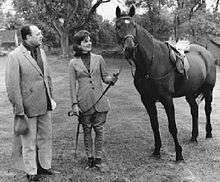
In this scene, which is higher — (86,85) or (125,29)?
(125,29)

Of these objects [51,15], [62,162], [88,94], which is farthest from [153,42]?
[51,15]

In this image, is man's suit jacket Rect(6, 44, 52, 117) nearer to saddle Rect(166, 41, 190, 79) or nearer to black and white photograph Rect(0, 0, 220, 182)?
black and white photograph Rect(0, 0, 220, 182)

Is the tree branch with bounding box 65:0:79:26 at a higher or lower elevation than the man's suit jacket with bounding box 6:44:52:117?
higher

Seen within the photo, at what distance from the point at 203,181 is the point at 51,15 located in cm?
2791

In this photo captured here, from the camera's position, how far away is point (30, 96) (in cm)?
448

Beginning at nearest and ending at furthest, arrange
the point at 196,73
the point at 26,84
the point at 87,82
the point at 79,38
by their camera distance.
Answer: the point at 26,84 → the point at 79,38 → the point at 87,82 → the point at 196,73

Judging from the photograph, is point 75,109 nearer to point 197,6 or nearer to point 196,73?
point 196,73

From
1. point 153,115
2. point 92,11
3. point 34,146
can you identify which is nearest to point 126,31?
point 153,115

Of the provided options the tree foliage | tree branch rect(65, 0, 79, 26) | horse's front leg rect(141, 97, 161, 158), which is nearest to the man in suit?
horse's front leg rect(141, 97, 161, 158)

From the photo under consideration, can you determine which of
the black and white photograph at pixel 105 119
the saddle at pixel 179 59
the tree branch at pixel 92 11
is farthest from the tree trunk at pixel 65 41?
the saddle at pixel 179 59

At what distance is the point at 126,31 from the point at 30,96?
1.55 m

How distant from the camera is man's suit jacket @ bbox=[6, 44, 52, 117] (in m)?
A: 4.28

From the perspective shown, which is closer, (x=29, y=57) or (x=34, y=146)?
(x=29, y=57)

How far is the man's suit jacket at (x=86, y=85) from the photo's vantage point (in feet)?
16.2
